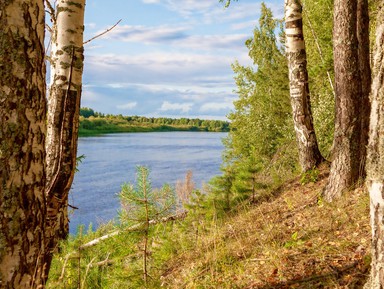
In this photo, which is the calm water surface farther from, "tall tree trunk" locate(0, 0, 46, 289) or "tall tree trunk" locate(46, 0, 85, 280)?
"tall tree trunk" locate(0, 0, 46, 289)

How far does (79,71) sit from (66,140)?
2.47 feet

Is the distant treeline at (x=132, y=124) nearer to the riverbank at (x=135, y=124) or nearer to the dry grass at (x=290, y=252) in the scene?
the riverbank at (x=135, y=124)

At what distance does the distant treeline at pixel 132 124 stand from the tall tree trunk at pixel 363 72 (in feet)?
312

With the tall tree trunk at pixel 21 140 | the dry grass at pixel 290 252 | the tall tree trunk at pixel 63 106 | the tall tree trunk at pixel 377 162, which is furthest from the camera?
the tall tree trunk at pixel 63 106

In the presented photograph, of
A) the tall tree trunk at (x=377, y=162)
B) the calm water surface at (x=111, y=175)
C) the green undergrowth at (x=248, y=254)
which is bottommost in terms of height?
the calm water surface at (x=111, y=175)

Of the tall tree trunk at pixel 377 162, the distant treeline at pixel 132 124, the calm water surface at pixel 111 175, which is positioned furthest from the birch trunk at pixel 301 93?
the distant treeline at pixel 132 124

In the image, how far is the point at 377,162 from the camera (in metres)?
3.07

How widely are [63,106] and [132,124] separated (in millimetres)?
120224

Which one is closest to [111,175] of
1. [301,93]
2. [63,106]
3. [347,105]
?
[301,93]

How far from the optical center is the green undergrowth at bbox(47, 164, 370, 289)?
4242 millimetres

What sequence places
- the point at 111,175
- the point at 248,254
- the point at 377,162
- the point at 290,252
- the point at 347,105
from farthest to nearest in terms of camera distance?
the point at 111,175 < the point at 347,105 < the point at 248,254 < the point at 290,252 < the point at 377,162

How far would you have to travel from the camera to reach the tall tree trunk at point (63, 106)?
174 inches

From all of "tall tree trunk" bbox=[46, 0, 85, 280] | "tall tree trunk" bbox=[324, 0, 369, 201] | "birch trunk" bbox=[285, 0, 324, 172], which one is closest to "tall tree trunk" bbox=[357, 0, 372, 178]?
"tall tree trunk" bbox=[324, 0, 369, 201]

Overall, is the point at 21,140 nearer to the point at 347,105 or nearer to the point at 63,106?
the point at 63,106
